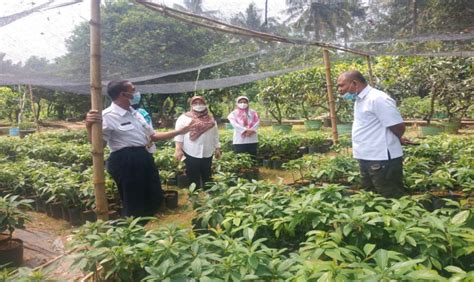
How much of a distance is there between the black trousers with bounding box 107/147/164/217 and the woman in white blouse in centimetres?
118

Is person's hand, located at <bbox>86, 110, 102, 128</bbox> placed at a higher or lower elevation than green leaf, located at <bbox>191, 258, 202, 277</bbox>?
Answer: higher

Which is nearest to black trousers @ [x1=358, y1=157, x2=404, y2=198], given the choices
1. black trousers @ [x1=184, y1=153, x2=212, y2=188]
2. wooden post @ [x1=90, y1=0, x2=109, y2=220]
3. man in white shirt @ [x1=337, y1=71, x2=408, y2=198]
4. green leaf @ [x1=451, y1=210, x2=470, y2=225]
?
man in white shirt @ [x1=337, y1=71, x2=408, y2=198]

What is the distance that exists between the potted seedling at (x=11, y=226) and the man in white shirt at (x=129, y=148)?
79 cm

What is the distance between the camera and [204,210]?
9.02 feet

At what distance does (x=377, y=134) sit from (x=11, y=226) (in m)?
2.99

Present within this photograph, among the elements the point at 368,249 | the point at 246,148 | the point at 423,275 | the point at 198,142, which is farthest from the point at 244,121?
the point at 423,275

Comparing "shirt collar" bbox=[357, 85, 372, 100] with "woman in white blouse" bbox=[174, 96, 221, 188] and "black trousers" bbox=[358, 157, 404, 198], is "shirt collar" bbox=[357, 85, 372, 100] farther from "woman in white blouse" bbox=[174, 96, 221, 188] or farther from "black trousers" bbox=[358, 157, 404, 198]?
"woman in white blouse" bbox=[174, 96, 221, 188]

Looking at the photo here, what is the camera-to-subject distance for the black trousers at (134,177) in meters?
3.11

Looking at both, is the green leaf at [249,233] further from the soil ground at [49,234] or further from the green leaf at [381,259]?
the soil ground at [49,234]

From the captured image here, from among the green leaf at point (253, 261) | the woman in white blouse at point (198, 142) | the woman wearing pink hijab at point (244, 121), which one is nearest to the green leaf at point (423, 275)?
the green leaf at point (253, 261)

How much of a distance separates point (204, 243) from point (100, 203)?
974 mm

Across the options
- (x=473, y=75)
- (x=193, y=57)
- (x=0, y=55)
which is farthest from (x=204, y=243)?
(x=473, y=75)

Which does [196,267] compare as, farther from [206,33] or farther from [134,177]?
[206,33]

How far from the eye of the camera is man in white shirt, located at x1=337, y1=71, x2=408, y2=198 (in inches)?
124
